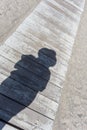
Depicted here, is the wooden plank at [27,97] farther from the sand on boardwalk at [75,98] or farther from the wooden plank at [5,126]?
the wooden plank at [5,126]

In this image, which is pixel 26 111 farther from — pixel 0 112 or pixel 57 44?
pixel 57 44

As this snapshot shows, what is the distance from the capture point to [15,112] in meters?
6.51

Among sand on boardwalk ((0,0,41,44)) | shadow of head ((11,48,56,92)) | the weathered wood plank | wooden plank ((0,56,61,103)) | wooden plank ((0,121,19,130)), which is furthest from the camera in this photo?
sand on boardwalk ((0,0,41,44))

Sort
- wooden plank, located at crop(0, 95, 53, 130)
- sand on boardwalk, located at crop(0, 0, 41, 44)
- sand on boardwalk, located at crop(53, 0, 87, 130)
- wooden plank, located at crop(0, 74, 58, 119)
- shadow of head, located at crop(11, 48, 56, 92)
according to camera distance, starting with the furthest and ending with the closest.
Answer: sand on boardwalk, located at crop(0, 0, 41, 44)
sand on boardwalk, located at crop(53, 0, 87, 130)
shadow of head, located at crop(11, 48, 56, 92)
wooden plank, located at crop(0, 74, 58, 119)
wooden plank, located at crop(0, 95, 53, 130)

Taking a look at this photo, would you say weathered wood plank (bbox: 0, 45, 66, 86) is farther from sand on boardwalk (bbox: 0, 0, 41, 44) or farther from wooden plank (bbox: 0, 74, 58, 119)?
wooden plank (bbox: 0, 74, 58, 119)

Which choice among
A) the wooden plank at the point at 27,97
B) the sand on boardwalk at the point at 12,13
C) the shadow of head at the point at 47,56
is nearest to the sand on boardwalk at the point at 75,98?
the wooden plank at the point at 27,97

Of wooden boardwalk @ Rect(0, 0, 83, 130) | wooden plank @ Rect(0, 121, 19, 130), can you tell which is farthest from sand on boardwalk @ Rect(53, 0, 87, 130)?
wooden plank @ Rect(0, 121, 19, 130)

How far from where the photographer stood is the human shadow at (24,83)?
668 centimetres

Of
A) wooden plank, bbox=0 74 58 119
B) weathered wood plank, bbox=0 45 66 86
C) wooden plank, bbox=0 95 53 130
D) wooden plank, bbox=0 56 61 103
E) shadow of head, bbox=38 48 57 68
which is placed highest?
wooden plank, bbox=0 95 53 130

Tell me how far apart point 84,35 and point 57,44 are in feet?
13.3

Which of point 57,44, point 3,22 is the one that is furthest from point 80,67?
point 3,22

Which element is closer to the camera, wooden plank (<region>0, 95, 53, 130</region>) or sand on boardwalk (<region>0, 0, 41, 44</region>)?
wooden plank (<region>0, 95, 53, 130</region>)

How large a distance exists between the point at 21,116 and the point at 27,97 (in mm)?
749

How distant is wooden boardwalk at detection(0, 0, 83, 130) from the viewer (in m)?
6.62
